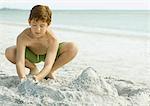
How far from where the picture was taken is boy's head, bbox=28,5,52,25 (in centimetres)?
294

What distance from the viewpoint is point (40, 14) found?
116 inches

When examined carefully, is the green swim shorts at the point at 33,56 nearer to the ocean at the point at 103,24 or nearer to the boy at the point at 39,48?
the boy at the point at 39,48

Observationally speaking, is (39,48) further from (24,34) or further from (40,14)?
(40,14)

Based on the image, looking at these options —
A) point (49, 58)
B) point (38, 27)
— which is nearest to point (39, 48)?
point (49, 58)

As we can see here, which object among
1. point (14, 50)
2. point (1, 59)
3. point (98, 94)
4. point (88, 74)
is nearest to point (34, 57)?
point (14, 50)

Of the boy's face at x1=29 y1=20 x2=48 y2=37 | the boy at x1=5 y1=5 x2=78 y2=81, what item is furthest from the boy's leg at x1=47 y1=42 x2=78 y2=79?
the boy's face at x1=29 y1=20 x2=48 y2=37

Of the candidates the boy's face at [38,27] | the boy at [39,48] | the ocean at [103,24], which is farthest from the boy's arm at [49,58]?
the ocean at [103,24]

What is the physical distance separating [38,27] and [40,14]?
10cm

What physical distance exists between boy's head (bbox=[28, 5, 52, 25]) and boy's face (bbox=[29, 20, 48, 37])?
24 mm

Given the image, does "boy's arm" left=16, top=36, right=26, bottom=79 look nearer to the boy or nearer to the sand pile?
the boy

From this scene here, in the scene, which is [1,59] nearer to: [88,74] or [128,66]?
[128,66]

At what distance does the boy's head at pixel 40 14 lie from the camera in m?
2.94

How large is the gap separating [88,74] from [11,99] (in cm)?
60

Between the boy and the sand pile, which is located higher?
the boy
